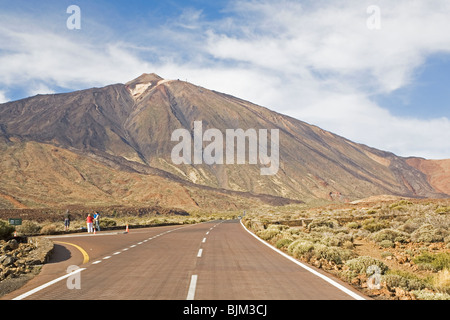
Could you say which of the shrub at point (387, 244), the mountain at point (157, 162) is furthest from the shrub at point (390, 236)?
the mountain at point (157, 162)

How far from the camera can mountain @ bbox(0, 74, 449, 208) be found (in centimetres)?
10169

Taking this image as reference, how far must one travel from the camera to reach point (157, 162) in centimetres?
15338

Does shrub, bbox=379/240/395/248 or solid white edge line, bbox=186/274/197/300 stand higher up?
solid white edge line, bbox=186/274/197/300

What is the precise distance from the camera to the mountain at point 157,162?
10169 cm

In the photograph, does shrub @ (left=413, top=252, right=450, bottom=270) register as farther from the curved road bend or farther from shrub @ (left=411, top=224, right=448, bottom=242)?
shrub @ (left=411, top=224, right=448, bottom=242)

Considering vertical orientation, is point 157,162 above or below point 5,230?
above

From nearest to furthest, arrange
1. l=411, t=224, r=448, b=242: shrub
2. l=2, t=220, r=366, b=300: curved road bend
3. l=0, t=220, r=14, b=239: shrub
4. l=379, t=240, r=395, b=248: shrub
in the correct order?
l=2, t=220, r=366, b=300: curved road bend < l=379, t=240, r=395, b=248: shrub < l=411, t=224, r=448, b=242: shrub < l=0, t=220, r=14, b=239: shrub

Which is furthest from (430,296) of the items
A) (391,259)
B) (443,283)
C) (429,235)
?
(429,235)

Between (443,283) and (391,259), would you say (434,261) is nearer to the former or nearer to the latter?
(391,259)

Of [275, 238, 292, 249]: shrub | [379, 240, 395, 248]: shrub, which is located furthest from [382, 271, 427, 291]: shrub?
[379, 240, 395, 248]: shrub
